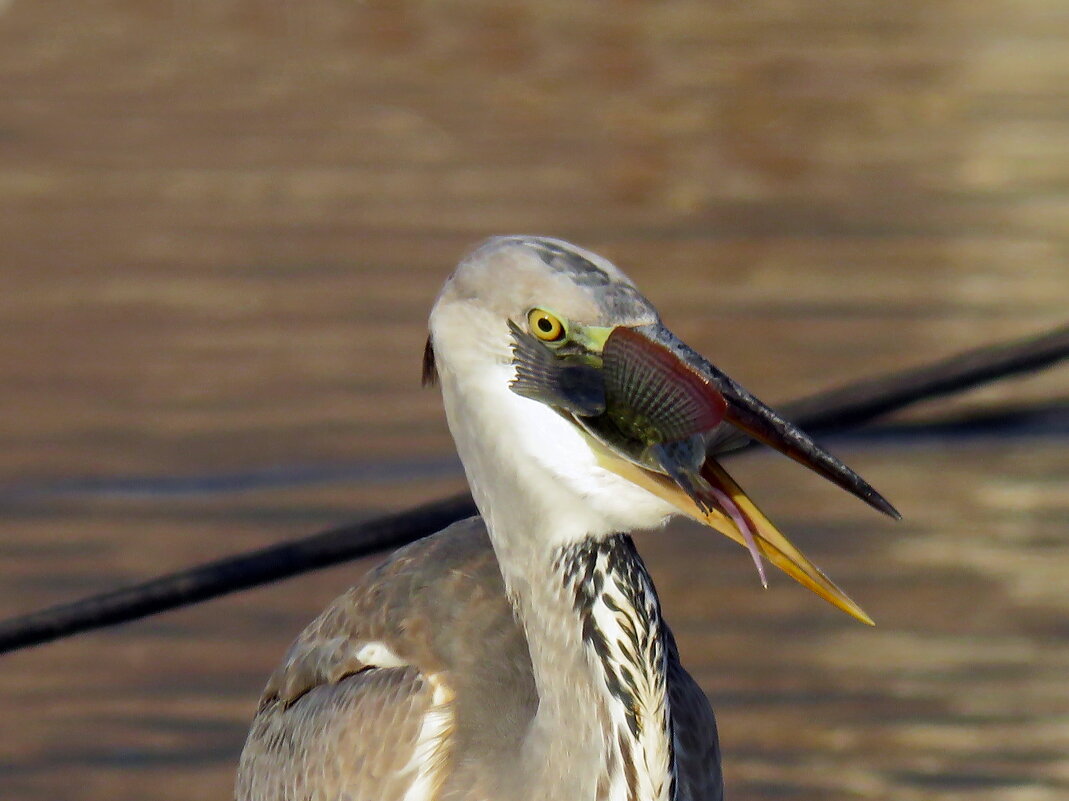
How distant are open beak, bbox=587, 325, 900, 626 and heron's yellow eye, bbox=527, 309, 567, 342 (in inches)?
2.5

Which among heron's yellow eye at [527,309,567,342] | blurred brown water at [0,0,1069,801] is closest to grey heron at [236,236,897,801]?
heron's yellow eye at [527,309,567,342]

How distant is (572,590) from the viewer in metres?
1.48

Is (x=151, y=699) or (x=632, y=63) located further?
(x=632, y=63)

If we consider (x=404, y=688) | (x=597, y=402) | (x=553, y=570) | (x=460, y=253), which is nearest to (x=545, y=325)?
(x=597, y=402)

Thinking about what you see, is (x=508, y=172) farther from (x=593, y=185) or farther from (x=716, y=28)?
(x=716, y=28)

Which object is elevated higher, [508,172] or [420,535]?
[508,172]

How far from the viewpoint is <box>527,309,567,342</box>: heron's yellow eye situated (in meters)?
1.43

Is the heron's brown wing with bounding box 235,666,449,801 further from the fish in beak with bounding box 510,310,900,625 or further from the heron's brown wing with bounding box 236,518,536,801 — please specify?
the fish in beak with bounding box 510,310,900,625

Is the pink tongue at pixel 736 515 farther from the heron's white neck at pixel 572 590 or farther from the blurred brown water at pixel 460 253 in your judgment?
the blurred brown water at pixel 460 253

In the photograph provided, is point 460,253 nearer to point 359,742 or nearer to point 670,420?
point 359,742

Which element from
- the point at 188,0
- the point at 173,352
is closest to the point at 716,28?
the point at 188,0

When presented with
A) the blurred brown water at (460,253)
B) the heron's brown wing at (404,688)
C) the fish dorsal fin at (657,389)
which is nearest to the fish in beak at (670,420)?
the fish dorsal fin at (657,389)

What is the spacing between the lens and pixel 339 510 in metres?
2.34

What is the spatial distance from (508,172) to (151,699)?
3.02ft
